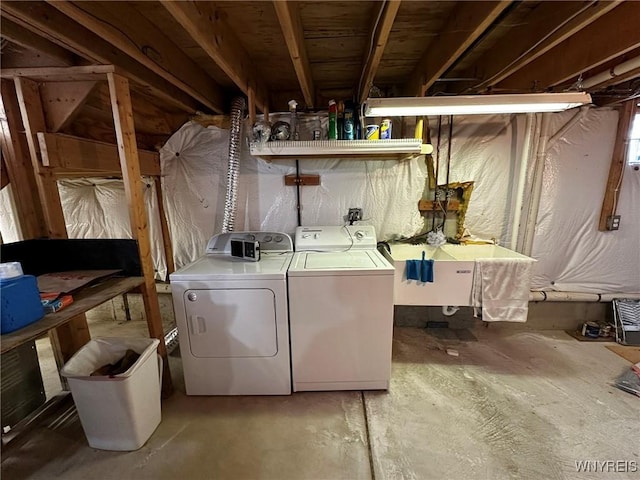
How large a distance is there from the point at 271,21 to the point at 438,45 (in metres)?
1.01

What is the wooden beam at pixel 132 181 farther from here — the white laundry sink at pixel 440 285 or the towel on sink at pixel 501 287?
the towel on sink at pixel 501 287

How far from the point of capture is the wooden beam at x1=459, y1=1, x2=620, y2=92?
1.20 m

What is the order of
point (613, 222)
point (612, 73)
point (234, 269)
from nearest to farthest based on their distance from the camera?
point (612, 73) < point (234, 269) < point (613, 222)

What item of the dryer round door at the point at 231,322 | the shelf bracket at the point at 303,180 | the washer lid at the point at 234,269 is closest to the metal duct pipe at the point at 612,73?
the shelf bracket at the point at 303,180

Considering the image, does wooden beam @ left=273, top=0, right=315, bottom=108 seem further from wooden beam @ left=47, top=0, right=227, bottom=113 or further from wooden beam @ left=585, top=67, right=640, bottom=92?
wooden beam @ left=585, top=67, right=640, bottom=92

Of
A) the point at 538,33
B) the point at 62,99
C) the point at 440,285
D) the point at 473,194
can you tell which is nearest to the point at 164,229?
the point at 62,99

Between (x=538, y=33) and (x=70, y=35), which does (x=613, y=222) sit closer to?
(x=538, y=33)

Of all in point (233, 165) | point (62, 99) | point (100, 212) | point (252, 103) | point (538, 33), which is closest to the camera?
point (538, 33)

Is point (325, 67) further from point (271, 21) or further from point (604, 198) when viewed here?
point (604, 198)

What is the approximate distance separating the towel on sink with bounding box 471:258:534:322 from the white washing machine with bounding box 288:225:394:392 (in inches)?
32.0

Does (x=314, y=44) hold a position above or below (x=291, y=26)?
above

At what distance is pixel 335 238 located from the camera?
94.7 inches

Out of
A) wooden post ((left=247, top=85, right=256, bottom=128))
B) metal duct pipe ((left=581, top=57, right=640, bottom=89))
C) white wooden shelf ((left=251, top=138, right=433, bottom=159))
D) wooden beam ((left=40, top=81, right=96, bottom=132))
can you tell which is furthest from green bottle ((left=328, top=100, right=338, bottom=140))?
metal duct pipe ((left=581, top=57, right=640, bottom=89))

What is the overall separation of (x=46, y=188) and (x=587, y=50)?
3.37 metres
